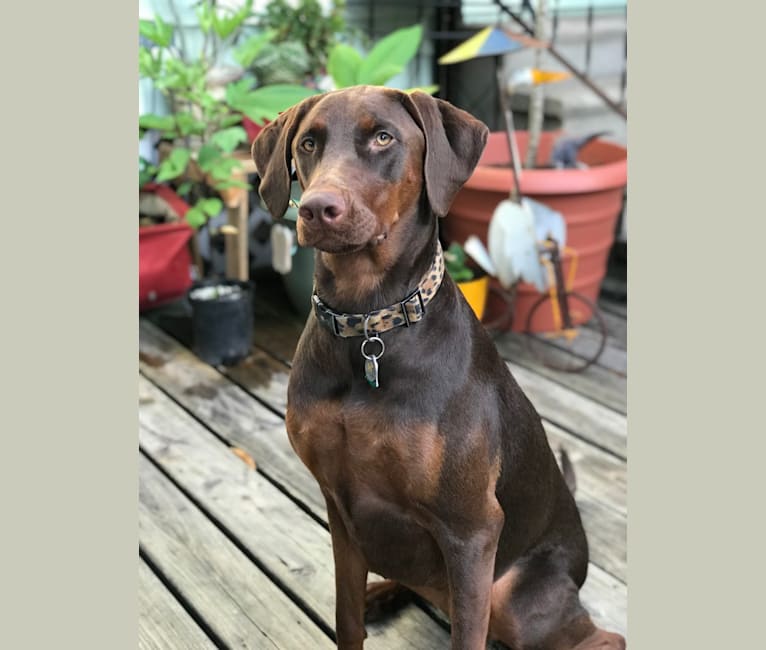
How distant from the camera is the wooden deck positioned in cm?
226

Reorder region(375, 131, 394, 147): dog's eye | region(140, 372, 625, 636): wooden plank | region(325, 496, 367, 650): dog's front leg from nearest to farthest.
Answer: region(375, 131, 394, 147): dog's eye, region(325, 496, 367, 650): dog's front leg, region(140, 372, 625, 636): wooden plank

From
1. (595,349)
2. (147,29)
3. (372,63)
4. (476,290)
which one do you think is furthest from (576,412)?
(147,29)

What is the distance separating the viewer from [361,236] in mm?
1550

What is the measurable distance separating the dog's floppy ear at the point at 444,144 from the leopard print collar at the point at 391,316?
0.45ft

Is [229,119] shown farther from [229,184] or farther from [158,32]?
[158,32]

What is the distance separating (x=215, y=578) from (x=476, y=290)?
175 cm

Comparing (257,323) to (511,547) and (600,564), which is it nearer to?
(600,564)

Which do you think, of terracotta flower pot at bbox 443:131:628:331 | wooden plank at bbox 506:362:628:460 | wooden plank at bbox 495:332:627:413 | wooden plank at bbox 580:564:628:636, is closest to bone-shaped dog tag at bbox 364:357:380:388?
wooden plank at bbox 580:564:628:636

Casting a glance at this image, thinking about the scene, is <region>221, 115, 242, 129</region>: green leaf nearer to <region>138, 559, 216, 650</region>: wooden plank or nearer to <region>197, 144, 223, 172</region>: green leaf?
<region>197, 144, 223, 172</region>: green leaf

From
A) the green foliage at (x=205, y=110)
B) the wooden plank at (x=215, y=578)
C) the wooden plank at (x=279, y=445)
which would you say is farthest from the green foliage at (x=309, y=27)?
the wooden plank at (x=215, y=578)

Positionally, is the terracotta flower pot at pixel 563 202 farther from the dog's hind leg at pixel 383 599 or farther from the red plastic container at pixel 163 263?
the dog's hind leg at pixel 383 599

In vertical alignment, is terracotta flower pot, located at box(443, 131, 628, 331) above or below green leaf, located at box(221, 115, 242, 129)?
below

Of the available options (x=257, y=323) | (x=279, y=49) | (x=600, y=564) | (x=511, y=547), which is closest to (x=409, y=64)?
(x=279, y=49)

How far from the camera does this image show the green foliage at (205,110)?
3.47m
